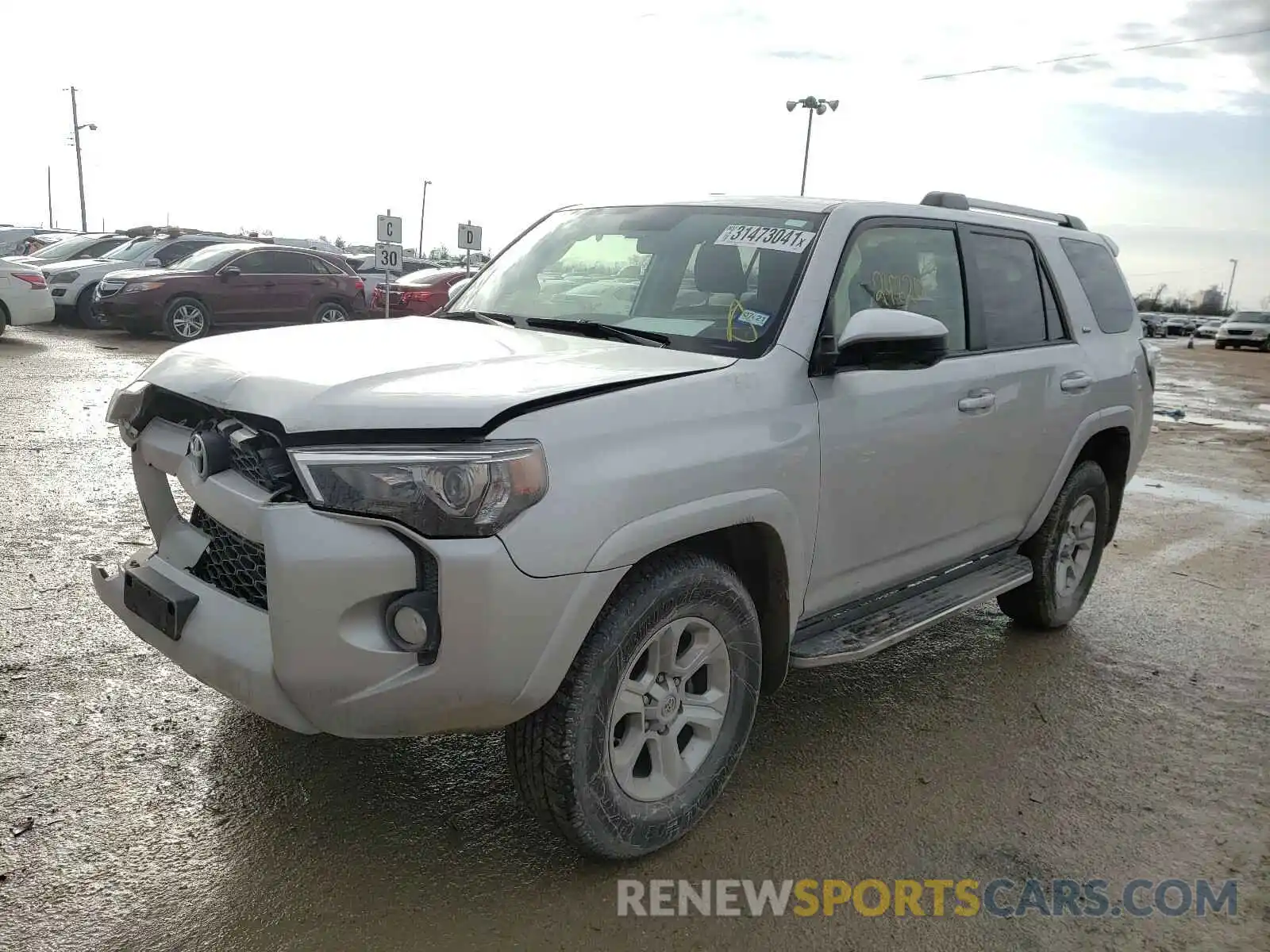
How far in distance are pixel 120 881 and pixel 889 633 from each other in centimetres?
235

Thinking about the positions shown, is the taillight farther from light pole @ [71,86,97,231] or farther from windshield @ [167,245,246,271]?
light pole @ [71,86,97,231]

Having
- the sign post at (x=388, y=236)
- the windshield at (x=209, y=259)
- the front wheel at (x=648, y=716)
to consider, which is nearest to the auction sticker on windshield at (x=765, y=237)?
the front wheel at (x=648, y=716)

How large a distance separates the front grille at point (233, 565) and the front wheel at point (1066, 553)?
3.38 m

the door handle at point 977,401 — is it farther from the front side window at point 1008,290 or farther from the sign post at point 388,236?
the sign post at point 388,236

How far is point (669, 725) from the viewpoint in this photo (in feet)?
9.42

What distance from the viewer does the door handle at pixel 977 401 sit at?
377 cm

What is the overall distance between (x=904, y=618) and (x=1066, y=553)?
175 centimetres

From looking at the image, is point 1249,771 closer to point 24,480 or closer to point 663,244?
point 663,244

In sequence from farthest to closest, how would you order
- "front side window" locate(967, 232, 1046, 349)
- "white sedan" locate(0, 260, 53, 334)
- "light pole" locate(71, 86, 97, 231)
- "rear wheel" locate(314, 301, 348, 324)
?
"light pole" locate(71, 86, 97, 231), "rear wheel" locate(314, 301, 348, 324), "white sedan" locate(0, 260, 53, 334), "front side window" locate(967, 232, 1046, 349)

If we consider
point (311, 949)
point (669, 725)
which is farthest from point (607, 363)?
point (311, 949)

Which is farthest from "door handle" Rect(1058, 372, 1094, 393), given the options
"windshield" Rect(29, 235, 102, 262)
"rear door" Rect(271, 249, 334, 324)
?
"windshield" Rect(29, 235, 102, 262)

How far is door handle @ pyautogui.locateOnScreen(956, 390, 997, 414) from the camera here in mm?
3771

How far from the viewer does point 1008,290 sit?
14.2 feet

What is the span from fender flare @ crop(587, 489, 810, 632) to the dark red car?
13908 millimetres
